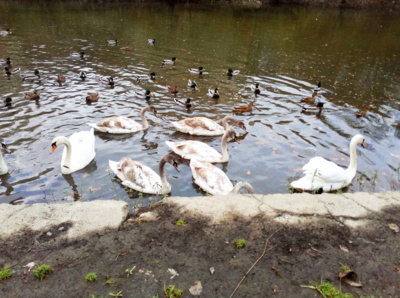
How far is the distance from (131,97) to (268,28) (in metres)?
20.7

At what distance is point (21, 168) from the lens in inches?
334

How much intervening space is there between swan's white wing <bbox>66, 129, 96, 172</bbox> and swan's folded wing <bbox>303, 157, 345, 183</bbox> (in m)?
5.28

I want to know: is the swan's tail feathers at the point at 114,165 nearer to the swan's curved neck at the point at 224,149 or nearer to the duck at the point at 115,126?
the duck at the point at 115,126

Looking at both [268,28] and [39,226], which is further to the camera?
[268,28]

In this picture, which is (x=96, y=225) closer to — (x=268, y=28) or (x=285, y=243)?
(x=285, y=243)

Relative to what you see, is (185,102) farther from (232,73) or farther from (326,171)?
(326,171)

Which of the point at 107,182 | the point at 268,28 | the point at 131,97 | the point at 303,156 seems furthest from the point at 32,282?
the point at 268,28

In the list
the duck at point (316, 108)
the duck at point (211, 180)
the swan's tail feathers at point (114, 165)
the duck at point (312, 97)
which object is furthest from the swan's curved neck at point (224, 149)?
the duck at point (312, 97)

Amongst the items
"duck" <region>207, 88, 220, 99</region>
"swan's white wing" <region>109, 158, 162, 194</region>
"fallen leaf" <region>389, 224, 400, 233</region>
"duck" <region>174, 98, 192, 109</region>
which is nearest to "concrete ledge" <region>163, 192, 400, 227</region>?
"fallen leaf" <region>389, 224, 400, 233</region>

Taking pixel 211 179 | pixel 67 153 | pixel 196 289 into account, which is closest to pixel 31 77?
pixel 67 153

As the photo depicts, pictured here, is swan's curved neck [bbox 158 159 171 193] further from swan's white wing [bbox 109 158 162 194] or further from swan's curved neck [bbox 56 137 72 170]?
swan's curved neck [bbox 56 137 72 170]

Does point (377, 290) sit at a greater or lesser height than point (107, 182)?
greater

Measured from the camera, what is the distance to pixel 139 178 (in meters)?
7.82

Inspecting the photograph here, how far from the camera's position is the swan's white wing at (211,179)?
7.75 metres
